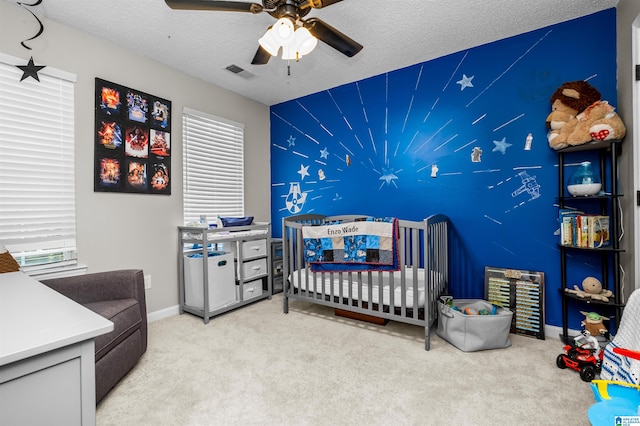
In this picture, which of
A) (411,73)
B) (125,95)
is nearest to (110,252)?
(125,95)

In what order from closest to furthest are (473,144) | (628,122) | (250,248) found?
(628,122) < (473,144) < (250,248)

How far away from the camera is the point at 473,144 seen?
2.66 meters

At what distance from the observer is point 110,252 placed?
249 centimetres

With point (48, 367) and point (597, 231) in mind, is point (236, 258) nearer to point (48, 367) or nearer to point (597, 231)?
point (48, 367)

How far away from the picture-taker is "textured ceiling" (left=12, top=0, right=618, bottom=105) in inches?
81.5

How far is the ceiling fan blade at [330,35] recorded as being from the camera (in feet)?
5.48

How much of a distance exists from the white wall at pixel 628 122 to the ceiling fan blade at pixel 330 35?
1690 millimetres

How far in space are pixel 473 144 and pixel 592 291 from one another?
1.39 metres

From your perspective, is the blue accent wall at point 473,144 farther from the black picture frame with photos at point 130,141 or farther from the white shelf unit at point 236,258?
the black picture frame with photos at point 130,141

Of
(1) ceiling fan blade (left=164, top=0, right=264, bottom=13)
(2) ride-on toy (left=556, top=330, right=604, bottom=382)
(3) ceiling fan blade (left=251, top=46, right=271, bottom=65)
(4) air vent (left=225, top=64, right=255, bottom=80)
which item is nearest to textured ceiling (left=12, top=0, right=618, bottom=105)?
(4) air vent (left=225, top=64, right=255, bottom=80)

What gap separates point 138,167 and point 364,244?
207cm

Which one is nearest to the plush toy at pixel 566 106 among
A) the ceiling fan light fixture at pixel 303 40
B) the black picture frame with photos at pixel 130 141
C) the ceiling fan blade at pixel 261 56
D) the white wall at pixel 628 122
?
the white wall at pixel 628 122

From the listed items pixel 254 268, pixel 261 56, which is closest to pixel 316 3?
pixel 261 56

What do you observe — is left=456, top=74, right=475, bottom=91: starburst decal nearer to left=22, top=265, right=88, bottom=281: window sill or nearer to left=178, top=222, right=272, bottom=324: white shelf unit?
left=178, top=222, right=272, bottom=324: white shelf unit
